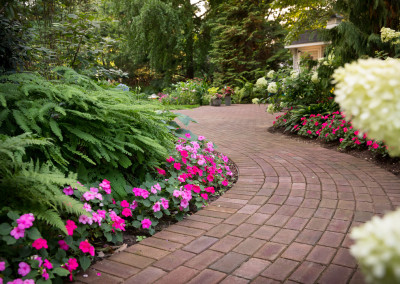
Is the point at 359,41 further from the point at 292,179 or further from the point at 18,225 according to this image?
the point at 18,225

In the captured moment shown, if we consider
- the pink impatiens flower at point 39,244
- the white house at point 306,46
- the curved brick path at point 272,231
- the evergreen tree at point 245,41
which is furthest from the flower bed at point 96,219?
the white house at point 306,46

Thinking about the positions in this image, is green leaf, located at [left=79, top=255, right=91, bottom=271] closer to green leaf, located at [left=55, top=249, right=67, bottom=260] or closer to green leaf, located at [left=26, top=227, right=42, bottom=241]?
green leaf, located at [left=55, top=249, right=67, bottom=260]

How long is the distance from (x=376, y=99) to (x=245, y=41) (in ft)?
52.2

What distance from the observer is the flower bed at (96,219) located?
162 centimetres

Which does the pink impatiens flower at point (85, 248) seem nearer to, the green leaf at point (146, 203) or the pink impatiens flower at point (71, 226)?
the pink impatiens flower at point (71, 226)

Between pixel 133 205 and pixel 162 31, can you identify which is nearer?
pixel 133 205

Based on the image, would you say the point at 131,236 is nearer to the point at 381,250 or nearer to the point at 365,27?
the point at 381,250

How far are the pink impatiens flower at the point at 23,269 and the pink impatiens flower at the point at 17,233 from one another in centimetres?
13

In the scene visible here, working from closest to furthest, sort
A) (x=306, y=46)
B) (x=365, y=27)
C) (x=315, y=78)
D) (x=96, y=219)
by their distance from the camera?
(x=96, y=219) < (x=365, y=27) < (x=315, y=78) < (x=306, y=46)

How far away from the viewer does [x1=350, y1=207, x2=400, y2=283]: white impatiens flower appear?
1.85ft

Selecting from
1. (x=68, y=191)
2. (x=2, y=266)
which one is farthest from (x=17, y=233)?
(x=68, y=191)

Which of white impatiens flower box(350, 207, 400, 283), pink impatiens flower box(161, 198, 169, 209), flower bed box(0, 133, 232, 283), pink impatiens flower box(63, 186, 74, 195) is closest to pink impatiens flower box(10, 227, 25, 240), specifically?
flower bed box(0, 133, 232, 283)

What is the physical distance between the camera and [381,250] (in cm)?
58

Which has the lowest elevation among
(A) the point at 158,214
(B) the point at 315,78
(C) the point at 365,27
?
(A) the point at 158,214
